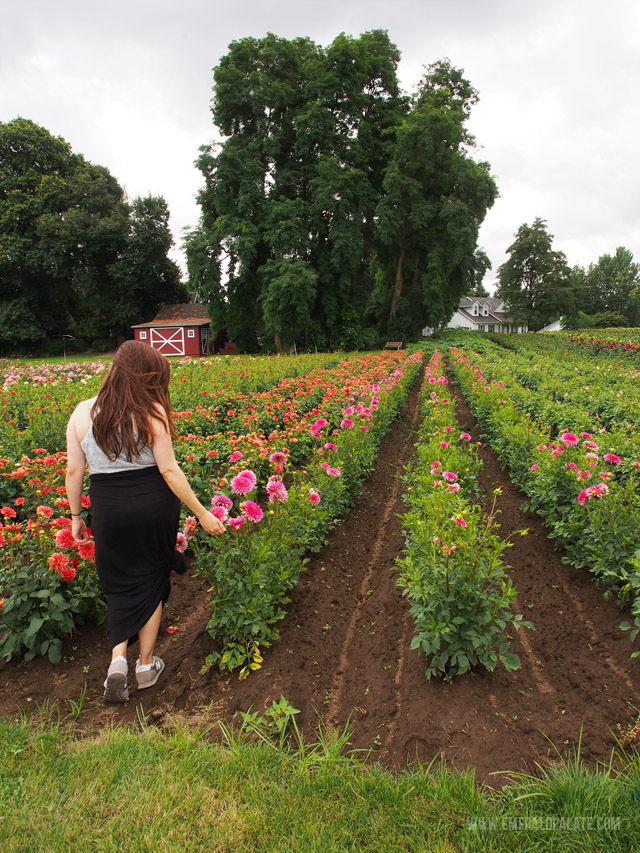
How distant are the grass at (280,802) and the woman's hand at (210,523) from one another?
37.5 inches

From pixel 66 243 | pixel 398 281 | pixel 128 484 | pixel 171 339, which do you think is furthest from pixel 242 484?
pixel 66 243

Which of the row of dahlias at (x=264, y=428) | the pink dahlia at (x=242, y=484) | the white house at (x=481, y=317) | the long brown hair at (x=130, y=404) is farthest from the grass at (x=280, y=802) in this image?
the white house at (x=481, y=317)

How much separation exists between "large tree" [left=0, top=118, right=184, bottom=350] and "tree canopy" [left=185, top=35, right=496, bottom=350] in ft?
33.2

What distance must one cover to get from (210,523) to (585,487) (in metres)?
2.92

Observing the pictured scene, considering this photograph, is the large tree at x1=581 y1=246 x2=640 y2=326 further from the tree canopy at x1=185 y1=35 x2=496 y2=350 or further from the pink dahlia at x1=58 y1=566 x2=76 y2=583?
the pink dahlia at x1=58 y1=566 x2=76 y2=583

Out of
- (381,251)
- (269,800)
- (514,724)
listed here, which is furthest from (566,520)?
(381,251)

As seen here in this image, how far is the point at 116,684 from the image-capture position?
2502 millimetres

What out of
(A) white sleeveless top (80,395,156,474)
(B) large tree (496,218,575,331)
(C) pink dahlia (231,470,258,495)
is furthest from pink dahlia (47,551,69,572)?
(B) large tree (496,218,575,331)

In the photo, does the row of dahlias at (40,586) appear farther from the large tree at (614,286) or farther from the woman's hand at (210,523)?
the large tree at (614,286)

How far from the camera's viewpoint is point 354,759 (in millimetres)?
2156

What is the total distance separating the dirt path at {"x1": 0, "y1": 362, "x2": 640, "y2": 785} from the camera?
88.3 inches

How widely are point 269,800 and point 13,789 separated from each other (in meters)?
1.06

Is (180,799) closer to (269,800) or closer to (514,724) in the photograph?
(269,800)

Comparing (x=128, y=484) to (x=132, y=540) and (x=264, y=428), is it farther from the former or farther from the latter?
A: (x=264, y=428)
